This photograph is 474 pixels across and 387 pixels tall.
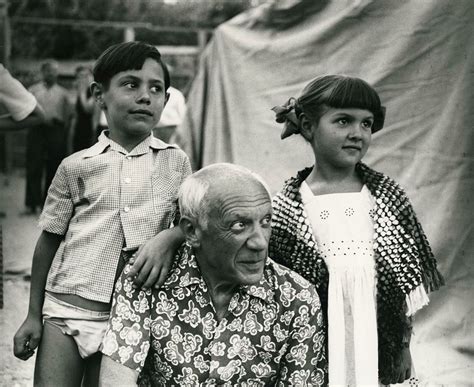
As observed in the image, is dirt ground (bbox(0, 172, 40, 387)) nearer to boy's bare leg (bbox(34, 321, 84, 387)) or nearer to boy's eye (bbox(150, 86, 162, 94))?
boy's bare leg (bbox(34, 321, 84, 387))

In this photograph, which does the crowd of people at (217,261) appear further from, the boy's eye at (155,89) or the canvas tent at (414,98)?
the canvas tent at (414,98)

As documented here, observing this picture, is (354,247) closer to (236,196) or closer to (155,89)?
(236,196)

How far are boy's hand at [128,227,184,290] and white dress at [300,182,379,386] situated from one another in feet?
2.07

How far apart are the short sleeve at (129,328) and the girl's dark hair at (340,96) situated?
1.02 metres

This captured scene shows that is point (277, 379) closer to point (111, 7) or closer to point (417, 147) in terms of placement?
Result: point (417, 147)

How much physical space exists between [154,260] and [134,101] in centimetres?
61

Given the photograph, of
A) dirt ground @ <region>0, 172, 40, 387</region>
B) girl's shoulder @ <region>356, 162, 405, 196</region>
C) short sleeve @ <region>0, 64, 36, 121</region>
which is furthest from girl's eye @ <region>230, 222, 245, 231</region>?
dirt ground @ <region>0, 172, 40, 387</region>

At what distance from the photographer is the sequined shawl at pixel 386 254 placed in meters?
2.79

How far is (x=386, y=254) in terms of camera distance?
9.14 ft

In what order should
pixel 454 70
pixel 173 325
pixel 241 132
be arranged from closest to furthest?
pixel 173 325 → pixel 454 70 → pixel 241 132

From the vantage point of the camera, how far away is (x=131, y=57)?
8.73ft

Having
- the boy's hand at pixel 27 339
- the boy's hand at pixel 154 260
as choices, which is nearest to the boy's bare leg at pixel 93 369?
the boy's hand at pixel 27 339

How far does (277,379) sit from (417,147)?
2533mm

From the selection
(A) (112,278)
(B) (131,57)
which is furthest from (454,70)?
(A) (112,278)
